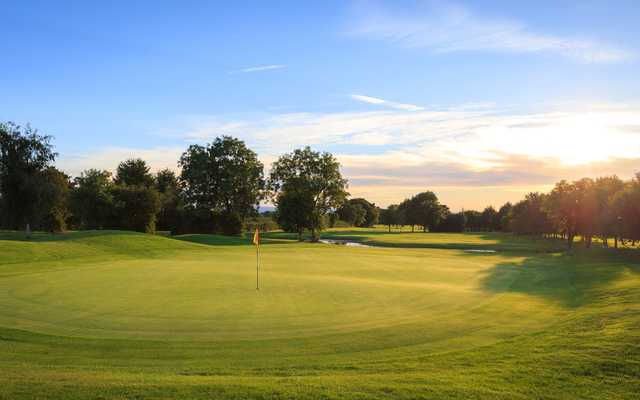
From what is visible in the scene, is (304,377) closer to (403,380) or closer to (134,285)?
(403,380)

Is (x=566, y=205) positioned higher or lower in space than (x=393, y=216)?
higher

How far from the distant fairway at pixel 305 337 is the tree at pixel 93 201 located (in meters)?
44.2

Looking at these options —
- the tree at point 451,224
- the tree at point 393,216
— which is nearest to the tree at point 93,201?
the tree at point 393,216

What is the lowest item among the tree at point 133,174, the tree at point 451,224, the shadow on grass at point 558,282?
the shadow on grass at point 558,282

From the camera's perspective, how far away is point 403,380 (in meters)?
7.77

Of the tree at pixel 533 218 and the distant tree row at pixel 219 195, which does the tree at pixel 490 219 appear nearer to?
the tree at pixel 533 218

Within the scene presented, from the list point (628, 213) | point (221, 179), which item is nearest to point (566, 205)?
point (628, 213)

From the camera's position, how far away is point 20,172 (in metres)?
43.5

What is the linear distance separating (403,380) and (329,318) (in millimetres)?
6212

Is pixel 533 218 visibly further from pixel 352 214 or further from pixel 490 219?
pixel 352 214

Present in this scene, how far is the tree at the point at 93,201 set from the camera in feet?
211

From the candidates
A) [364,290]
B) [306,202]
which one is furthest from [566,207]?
[364,290]

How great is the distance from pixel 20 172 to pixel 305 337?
139 ft

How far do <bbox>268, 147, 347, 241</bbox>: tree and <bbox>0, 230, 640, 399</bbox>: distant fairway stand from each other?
42660 mm
